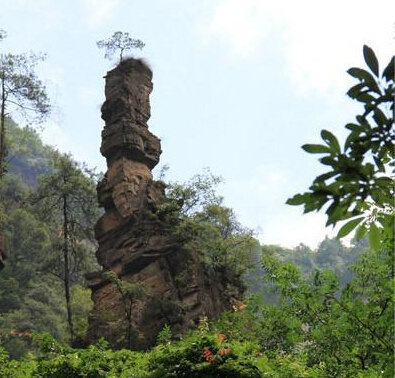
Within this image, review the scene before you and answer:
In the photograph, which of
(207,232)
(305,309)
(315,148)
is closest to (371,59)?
(315,148)

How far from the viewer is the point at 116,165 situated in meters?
29.7

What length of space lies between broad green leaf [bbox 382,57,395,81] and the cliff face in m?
20.9

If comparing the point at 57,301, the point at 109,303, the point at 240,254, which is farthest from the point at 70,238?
the point at 57,301

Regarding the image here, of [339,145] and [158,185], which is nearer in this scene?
[339,145]

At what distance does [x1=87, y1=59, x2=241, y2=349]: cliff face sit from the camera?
23.6m

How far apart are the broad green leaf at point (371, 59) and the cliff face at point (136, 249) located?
20900 millimetres

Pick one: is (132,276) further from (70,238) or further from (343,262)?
(343,262)

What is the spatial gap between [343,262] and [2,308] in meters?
89.7

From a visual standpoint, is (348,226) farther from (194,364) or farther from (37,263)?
(37,263)

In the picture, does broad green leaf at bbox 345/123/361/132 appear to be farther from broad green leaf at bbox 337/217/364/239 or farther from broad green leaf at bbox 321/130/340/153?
broad green leaf at bbox 337/217/364/239

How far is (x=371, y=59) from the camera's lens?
2.09 m

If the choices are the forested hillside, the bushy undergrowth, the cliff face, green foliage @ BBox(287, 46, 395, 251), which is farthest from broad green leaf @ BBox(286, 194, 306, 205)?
the forested hillside

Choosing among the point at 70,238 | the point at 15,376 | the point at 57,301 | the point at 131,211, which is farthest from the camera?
the point at 57,301

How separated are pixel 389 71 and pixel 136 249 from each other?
25.5 m
